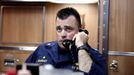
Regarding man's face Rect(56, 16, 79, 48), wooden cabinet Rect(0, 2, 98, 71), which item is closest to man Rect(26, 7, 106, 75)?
man's face Rect(56, 16, 79, 48)

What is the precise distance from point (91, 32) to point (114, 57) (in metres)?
0.30

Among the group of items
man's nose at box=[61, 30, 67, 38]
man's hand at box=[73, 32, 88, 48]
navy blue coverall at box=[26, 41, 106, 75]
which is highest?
man's nose at box=[61, 30, 67, 38]

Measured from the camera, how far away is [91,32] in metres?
2.05

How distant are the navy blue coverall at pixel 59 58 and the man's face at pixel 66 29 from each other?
0.24 ft

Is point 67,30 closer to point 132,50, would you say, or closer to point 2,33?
point 132,50

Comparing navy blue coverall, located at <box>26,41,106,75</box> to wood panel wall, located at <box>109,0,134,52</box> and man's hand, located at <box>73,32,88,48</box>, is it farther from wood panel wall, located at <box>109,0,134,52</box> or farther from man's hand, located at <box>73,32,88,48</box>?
wood panel wall, located at <box>109,0,134,52</box>

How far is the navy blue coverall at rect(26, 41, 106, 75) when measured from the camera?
1.42 metres

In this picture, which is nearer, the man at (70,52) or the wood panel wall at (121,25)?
the man at (70,52)

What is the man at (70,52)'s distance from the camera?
137 centimetres

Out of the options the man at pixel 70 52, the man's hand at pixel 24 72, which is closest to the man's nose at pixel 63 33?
the man at pixel 70 52

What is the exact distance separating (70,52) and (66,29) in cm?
15

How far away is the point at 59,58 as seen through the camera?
1517 mm

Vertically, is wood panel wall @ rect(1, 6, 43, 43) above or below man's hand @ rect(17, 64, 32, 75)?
above

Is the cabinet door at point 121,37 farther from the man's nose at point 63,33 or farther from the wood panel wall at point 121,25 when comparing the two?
the man's nose at point 63,33
